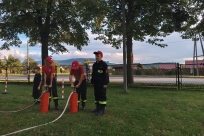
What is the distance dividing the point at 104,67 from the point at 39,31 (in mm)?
11481

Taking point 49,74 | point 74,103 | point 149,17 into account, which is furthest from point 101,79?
point 149,17

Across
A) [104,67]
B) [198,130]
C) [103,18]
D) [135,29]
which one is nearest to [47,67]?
[104,67]

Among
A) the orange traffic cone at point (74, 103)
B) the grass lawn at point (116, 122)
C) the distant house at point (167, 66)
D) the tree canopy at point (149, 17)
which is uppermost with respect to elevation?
the tree canopy at point (149, 17)

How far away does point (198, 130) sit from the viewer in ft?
21.0

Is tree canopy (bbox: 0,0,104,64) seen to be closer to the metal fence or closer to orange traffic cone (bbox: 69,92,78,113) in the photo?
the metal fence

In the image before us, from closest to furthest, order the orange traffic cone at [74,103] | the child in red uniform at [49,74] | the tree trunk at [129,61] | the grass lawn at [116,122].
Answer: the grass lawn at [116,122]
the orange traffic cone at [74,103]
the child in red uniform at [49,74]
the tree trunk at [129,61]

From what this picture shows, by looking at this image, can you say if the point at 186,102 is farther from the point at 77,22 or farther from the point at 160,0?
the point at 77,22

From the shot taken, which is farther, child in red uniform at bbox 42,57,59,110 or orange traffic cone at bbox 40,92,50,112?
child in red uniform at bbox 42,57,59,110

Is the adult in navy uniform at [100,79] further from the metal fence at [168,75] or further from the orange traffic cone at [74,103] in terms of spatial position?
the metal fence at [168,75]

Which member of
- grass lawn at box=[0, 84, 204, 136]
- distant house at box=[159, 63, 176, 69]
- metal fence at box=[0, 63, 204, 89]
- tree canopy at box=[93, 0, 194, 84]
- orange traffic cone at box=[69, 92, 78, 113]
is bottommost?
grass lawn at box=[0, 84, 204, 136]

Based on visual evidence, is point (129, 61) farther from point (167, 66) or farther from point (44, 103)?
point (44, 103)

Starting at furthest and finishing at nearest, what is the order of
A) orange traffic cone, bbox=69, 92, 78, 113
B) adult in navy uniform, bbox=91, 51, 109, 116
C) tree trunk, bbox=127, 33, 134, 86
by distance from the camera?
tree trunk, bbox=127, 33, 134, 86 < orange traffic cone, bbox=69, 92, 78, 113 < adult in navy uniform, bbox=91, 51, 109, 116

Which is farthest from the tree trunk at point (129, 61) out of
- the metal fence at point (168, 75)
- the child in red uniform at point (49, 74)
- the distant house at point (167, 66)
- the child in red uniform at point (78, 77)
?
the child in red uniform at point (49, 74)

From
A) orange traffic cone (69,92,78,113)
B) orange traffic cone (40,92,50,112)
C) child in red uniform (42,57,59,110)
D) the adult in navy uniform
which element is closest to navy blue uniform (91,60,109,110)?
the adult in navy uniform
